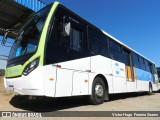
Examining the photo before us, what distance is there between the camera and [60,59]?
219 inches

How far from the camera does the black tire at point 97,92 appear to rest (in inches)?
273

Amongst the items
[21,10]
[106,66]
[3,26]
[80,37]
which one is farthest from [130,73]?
[3,26]

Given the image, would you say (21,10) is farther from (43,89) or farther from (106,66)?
(43,89)

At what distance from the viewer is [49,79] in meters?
5.14

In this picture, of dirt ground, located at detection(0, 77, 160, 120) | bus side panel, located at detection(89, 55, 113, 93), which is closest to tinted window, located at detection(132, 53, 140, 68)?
bus side panel, located at detection(89, 55, 113, 93)

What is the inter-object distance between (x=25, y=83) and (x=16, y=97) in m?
3.01

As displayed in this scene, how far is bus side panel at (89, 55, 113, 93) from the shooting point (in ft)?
23.8

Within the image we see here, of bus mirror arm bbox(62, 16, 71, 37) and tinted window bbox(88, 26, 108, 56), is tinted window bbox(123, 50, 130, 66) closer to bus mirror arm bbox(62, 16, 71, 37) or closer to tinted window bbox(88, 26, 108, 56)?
tinted window bbox(88, 26, 108, 56)

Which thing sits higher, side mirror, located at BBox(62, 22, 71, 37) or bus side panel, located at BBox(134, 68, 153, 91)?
side mirror, located at BBox(62, 22, 71, 37)

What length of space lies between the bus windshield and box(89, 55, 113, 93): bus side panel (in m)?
2.34

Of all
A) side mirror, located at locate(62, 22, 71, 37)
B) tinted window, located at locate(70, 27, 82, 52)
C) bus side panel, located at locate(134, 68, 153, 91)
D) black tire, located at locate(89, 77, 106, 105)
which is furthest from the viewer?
bus side panel, located at locate(134, 68, 153, 91)

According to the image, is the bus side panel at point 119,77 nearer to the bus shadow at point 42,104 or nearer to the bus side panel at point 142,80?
the bus shadow at point 42,104

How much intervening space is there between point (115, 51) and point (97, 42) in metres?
2.02

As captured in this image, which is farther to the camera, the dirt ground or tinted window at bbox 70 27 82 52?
tinted window at bbox 70 27 82 52
